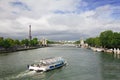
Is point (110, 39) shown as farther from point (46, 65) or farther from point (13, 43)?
point (46, 65)

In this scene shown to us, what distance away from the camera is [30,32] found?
565ft

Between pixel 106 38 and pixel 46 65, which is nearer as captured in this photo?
pixel 46 65

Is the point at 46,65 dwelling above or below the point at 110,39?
below

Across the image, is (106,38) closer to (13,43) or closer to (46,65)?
(13,43)

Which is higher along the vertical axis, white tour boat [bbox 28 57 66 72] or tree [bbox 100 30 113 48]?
tree [bbox 100 30 113 48]

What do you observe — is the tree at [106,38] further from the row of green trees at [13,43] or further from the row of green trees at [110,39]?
the row of green trees at [13,43]

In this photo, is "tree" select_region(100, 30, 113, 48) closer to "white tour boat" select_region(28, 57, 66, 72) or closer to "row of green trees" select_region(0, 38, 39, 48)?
"row of green trees" select_region(0, 38, 39, 48)

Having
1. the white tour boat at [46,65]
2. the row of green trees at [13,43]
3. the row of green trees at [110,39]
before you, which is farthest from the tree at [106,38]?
the white tour boat at [46,65]

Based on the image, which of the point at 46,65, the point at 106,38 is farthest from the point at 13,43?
the point at 46,65

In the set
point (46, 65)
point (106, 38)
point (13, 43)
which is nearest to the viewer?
point (46, 65)

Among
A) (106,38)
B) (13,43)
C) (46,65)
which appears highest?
(106,38)

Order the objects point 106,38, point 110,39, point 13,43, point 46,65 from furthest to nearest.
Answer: point 13,43 → point 106,38 → point 110,39 → point 46,65

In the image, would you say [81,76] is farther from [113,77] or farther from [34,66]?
[34,66]

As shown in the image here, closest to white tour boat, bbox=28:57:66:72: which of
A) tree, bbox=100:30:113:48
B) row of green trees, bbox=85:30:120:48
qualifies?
row of green trees, bbox=85:30:120:48
